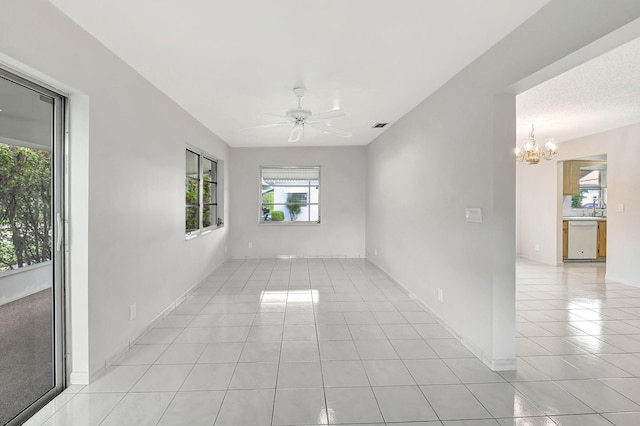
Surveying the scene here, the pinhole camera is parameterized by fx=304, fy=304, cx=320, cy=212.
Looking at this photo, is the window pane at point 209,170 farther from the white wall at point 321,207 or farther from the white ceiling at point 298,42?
the white ceiling at point 298,42

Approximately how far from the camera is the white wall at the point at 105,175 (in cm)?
182

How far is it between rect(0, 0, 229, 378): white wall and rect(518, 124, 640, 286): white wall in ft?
22.6

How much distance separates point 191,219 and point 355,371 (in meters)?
3.34

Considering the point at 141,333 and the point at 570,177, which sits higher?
the point at 570,177

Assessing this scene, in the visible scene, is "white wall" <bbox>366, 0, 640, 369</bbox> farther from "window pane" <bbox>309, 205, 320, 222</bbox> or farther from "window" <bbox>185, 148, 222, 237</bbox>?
"window pane" <bbox>309, 205, 320, 222</bbox>

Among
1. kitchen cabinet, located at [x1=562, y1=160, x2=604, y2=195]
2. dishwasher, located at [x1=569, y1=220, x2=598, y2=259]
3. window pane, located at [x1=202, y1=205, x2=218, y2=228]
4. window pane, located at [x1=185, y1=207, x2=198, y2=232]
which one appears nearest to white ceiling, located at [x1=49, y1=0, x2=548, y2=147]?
window pane, located at [x1=185, y1=207, x2=198, y2=232]

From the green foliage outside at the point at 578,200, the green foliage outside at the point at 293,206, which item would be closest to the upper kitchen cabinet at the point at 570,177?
the green foliage outside at the point at 578,200

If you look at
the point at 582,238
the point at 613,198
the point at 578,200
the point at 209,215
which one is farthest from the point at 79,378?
the point at 578,200

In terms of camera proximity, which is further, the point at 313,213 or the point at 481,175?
the point at 313,213

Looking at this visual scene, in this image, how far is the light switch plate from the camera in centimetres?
252

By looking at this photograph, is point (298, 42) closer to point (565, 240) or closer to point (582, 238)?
point (565, 240)

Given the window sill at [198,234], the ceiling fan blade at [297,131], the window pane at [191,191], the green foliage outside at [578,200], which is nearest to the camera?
the ceiling fan blade at [297,131]

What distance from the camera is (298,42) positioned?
2.32 metres

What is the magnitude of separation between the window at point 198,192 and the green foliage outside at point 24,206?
231 centimetres
